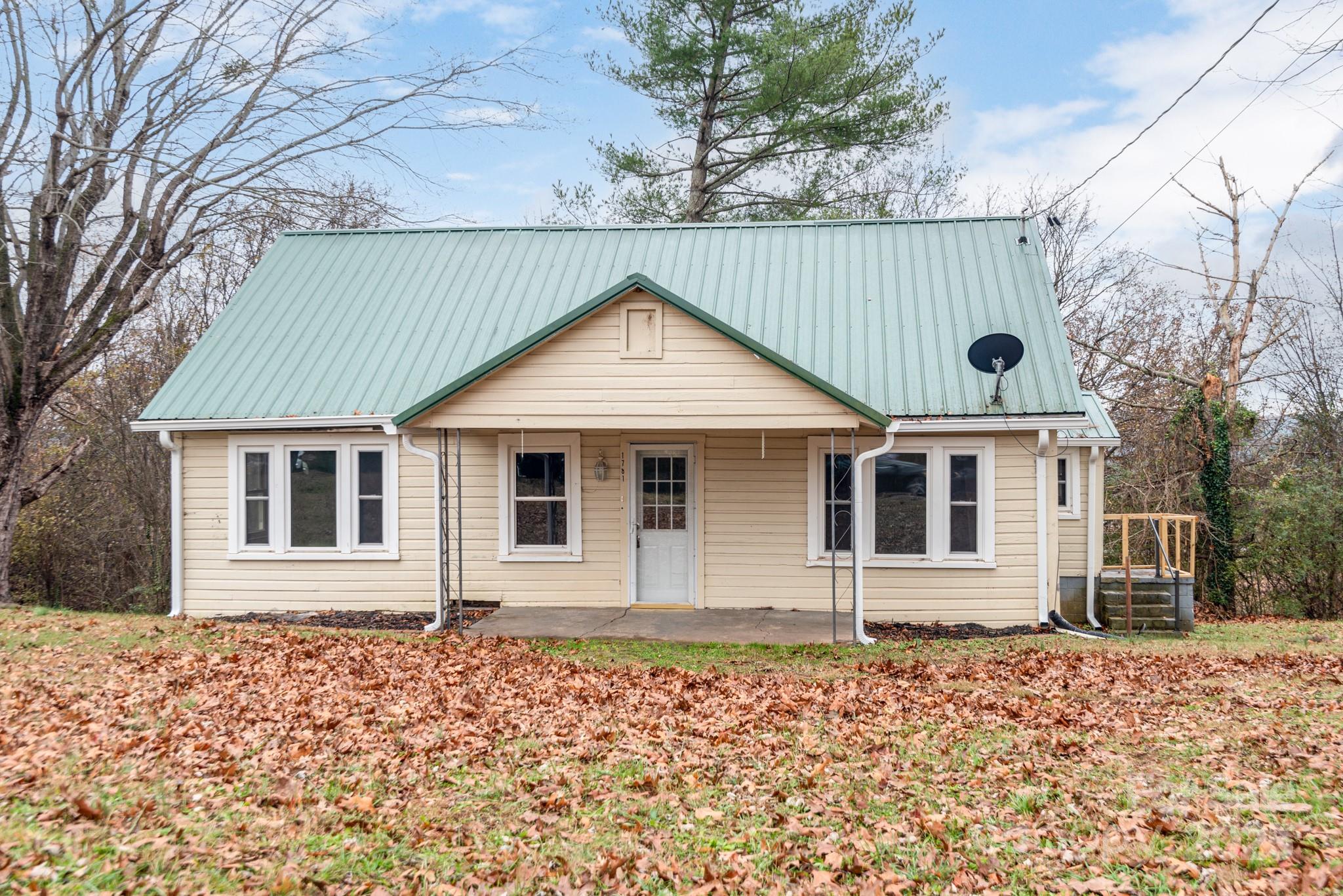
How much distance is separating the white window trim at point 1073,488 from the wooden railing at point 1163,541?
488mm

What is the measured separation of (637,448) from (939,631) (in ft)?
15.0

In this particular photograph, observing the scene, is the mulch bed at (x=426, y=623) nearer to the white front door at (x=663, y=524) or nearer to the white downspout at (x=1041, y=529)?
the white downspout at (x=1041, y=529)

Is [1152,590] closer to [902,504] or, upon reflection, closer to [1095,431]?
[1095,431]

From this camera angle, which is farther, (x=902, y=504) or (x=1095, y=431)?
(x=1095, y=431)

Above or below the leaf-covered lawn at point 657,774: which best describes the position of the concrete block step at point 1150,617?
below

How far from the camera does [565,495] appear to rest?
13078mm

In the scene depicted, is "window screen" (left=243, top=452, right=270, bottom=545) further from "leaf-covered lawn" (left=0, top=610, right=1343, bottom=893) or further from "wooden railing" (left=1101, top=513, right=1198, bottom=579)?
"wooden railing" (left=1101, top=513, right=1198, bottom=579)

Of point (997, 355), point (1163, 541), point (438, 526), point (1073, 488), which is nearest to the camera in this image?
point (438, 526)

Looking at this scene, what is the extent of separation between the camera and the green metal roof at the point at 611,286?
1288 cm

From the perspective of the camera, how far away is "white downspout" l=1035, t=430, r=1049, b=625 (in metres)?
12.2

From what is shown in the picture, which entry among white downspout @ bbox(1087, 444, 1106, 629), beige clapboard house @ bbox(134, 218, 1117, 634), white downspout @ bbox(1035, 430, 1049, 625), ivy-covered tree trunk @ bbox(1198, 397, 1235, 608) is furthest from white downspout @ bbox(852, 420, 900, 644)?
ivy-covered tree trunk @ bbox(1198, 397, 1235, 608)

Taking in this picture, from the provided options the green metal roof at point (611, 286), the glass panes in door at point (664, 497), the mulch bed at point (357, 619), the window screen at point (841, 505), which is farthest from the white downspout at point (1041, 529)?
the mulch bed at point (357, 619)

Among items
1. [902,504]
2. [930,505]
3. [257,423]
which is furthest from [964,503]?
[257,423]

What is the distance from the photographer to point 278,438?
13.3 metres
